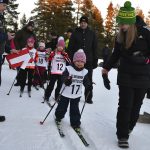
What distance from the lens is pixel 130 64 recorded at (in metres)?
6.14

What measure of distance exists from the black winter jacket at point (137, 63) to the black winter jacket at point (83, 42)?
371 centimetres

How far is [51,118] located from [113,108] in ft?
8.09

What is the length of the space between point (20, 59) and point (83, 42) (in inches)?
74.6

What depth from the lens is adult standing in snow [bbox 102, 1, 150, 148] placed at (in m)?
6.03

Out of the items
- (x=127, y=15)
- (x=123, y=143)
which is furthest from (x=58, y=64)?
(x=123, y=143)

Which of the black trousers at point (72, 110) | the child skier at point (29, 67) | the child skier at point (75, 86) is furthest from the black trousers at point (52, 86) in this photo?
the child skier at point (75, 86)

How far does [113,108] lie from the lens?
9719mm

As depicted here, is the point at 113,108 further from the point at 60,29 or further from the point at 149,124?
the point at 60,29

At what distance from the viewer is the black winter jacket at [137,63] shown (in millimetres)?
6031

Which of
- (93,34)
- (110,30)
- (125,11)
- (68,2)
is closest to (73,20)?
(68,2)

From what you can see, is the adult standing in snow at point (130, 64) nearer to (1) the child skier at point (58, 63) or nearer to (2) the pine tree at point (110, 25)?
(1) the child skier at point (58, 63)

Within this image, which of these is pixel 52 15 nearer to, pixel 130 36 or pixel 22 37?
pixel 22 37

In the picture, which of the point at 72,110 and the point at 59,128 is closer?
the point at 59,128

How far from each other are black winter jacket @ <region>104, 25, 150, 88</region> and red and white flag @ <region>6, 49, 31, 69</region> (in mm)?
5016
